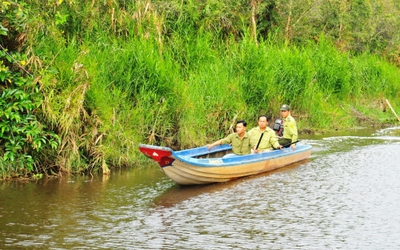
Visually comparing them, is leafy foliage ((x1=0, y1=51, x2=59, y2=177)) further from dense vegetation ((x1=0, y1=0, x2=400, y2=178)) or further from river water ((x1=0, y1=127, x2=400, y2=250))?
river water ((x1=0, y1=127, x2=400, y2=250))

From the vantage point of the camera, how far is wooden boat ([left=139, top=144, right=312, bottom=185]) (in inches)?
450

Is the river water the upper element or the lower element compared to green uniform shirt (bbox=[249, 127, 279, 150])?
lower

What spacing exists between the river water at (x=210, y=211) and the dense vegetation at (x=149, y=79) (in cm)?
72

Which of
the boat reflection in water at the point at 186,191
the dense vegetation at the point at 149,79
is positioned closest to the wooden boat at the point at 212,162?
the boat reflection in water at the point at 186,191

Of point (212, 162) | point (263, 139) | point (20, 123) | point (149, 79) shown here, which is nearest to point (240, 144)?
point (263, 139)

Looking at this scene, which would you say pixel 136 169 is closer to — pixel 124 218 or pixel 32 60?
pixel 32 60

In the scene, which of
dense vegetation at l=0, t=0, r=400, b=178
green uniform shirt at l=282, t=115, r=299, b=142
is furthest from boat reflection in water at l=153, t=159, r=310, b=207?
green uniform shirt at l=282, t=115, r=299, b=142

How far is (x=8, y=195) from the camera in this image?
11.1 metres

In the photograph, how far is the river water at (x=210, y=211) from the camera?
8.59m

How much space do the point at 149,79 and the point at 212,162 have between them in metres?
3.19

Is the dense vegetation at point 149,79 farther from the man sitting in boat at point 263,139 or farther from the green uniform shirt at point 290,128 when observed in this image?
the green uniform shirt at point 290,128

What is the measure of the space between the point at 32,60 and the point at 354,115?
13129 millimetres

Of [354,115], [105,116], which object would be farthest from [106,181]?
[354,115]

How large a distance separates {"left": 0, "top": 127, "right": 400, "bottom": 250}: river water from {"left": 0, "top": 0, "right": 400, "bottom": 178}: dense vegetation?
72 cm
